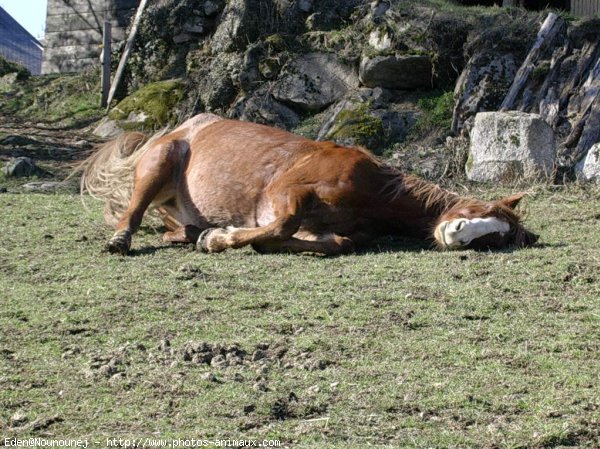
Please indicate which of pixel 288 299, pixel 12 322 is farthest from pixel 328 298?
pixel 12 322

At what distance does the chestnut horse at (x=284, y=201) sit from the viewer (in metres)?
7.46

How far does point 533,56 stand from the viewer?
12258 millimetres

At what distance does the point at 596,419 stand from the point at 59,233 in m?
5.47

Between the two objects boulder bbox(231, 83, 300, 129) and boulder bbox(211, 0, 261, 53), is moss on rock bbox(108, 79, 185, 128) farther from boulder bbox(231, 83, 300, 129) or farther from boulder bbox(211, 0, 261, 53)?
Answer: boulder bbox(231, 83, 300, 129)

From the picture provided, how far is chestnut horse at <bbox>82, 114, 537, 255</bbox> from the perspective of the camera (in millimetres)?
7465

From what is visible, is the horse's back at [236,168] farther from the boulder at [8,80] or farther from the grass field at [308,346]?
the boulder at [8,80]

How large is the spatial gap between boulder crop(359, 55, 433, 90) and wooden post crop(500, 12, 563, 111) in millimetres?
1647

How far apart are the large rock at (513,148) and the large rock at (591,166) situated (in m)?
0.31

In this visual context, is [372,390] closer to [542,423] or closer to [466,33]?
[542,423]

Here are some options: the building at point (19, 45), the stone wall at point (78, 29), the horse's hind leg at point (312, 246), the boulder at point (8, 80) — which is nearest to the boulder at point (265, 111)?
the stone wall at point (78, 29)

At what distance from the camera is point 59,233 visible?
8.55 m


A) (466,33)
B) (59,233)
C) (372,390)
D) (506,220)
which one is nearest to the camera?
(372,390)

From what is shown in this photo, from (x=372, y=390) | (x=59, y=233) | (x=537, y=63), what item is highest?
(x=537, y=63)

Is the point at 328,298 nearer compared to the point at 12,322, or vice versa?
the point at 12,322
